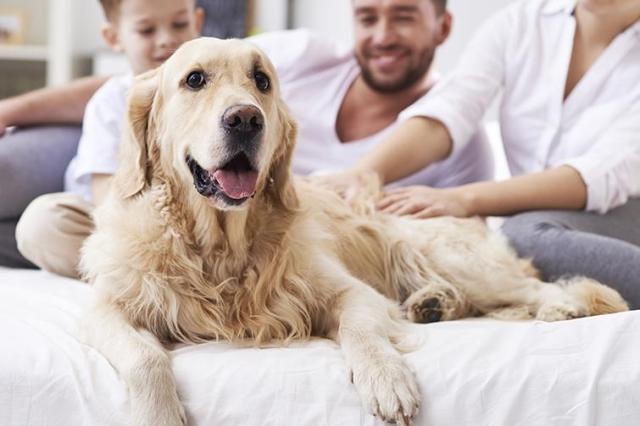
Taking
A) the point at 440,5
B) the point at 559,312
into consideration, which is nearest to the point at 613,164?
the point at 559,312

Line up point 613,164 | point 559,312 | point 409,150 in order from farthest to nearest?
point 409,150
point 613,164
point 559,312

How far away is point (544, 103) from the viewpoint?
8.00ft

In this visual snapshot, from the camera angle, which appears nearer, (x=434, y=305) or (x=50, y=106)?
(x=434, y=305)

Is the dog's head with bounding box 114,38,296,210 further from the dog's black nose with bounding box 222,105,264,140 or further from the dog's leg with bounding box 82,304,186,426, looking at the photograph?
the dog's leg with bounding box 82,304,186,426

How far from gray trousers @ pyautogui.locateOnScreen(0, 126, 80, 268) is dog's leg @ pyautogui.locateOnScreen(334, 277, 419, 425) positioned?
1.20 metres

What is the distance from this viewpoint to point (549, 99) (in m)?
2.43

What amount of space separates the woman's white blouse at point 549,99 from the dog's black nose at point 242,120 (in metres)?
1.03

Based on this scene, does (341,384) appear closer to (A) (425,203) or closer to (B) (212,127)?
(B) (212,127)

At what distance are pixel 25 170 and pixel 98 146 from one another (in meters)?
0.29

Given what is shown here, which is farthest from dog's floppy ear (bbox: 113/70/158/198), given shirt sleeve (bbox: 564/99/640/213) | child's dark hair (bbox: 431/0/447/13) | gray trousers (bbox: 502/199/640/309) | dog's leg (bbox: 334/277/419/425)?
child's dark hair (bbox: 431/0/447/13)

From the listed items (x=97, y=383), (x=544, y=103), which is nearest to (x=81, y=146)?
(x=97, y=383)

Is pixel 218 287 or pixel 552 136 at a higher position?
pixel 552 136

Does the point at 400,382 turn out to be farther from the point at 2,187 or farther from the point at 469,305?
the point at 2,187

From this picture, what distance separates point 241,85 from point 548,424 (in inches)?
32.0
